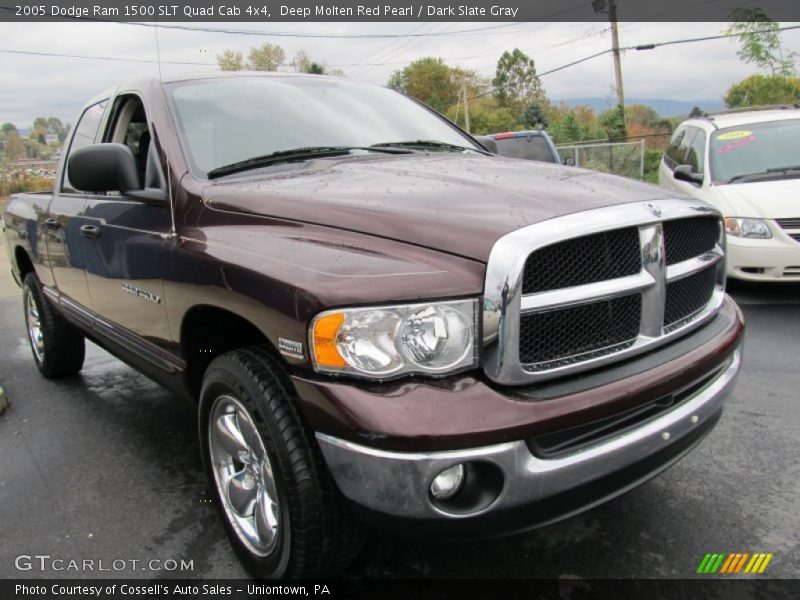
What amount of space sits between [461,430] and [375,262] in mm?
531

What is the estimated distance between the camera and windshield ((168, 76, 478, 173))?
2.76 meters

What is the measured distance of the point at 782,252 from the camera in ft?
17.9

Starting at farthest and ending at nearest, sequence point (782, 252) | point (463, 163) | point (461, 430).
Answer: point (782, 252)
point (463, 163)
point (461, 430)

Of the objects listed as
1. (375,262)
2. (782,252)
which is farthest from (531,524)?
(782,252)

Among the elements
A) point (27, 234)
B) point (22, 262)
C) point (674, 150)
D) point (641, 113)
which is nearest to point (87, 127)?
point (27, 234)

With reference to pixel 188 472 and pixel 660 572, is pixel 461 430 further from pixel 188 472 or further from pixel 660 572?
pixel 188 472

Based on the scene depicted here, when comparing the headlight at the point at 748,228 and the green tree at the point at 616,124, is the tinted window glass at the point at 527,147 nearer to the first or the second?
the headlight at the point at 748,228

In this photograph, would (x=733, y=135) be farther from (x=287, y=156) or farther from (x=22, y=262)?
(x=22, y=262)

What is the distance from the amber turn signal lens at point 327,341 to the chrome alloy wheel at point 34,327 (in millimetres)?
3756

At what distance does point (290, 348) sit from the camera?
1.83 m

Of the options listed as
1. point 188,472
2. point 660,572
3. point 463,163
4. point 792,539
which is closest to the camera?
point 660,572

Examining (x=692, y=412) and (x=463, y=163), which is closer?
(x=692, y=412)

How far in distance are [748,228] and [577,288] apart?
4635mm

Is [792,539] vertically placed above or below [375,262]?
below
